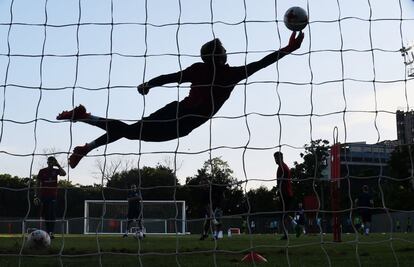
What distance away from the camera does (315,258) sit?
7797mm

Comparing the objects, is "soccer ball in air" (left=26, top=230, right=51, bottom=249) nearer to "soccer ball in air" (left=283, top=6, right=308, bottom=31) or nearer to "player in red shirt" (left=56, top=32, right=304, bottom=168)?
"player in red shirt" (left=56, top=32, right=304, bottom=168)

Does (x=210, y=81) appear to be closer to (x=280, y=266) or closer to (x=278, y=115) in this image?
(x=278, y=115)

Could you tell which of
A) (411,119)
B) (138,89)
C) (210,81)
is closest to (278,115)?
(210,81)

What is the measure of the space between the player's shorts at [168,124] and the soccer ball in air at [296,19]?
4.10 ft

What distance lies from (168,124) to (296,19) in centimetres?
164

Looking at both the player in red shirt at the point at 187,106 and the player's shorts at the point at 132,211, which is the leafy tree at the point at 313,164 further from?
the player's shorts at the point at 132,211

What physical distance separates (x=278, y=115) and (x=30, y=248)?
4.40m

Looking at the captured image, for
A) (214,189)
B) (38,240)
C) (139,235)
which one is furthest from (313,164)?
(38,240)

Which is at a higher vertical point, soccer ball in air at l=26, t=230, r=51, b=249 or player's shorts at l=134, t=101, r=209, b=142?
player's shorts at l=134, t=101, r=209, b=142

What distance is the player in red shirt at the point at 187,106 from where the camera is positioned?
6523 millimetres

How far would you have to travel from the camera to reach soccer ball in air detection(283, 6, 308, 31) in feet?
21.7

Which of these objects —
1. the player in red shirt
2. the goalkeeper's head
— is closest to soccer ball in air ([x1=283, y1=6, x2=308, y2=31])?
the player in red shirt

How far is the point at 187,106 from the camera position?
6.68m

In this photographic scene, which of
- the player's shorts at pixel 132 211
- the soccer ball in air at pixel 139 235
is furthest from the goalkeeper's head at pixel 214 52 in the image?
the player's shorts at pixel 132 211
